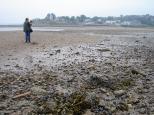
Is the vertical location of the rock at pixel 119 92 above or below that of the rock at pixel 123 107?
above

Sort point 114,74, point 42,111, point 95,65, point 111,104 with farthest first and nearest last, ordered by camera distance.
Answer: point 95,65 < point 114,74 < point 111,104 < point 42,111

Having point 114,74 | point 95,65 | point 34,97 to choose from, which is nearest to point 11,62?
point 95,65

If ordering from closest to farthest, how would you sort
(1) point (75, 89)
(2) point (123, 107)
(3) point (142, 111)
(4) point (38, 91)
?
(3) point (142, 111), (2) point (123, 107), (4) point (38, 91), (1) point (75, 89)

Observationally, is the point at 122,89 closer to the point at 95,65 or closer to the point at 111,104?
the point at 111,104

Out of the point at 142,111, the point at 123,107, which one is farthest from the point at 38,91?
the point at 142,111

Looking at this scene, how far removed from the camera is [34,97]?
8.02 metres

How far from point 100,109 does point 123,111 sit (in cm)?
56

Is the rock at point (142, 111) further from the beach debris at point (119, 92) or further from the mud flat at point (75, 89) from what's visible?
the beach debris at point (119, 92)

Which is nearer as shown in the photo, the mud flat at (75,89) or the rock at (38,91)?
the mud flat at (75,89)

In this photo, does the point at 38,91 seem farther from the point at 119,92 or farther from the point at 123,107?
the point at 123,107

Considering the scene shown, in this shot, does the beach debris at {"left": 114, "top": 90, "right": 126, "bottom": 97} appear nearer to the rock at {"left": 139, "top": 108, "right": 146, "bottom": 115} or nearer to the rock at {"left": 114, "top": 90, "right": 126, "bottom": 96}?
the rock at {"left": 114, "top": 90, "right": 126, "bottom": 96}

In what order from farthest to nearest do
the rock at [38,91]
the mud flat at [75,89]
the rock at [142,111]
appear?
1. the rock at [38,91]
2. the mud flat at [75,89]
3. the rock at [142,111]

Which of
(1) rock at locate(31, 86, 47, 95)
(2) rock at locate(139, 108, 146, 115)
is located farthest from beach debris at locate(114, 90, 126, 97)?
(1) rock at locate(31, 86, 47, 95)

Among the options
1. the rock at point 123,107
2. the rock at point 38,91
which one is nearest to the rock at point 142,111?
the rock at point 123,107
